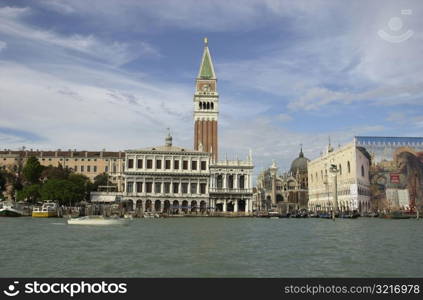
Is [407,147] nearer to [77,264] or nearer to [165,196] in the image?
[165,196]

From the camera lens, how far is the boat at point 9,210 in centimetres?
5678

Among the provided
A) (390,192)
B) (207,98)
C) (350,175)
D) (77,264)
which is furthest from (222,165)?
(77,264)

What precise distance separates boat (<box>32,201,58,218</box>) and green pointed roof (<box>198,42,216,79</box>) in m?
39.3

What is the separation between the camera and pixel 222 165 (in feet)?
239

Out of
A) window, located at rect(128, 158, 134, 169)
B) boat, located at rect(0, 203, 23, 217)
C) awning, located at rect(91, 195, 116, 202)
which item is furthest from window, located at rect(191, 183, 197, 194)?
boat, located at rect(0, 203, 23, 217)

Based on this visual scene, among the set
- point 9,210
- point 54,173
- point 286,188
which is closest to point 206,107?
point 54,173

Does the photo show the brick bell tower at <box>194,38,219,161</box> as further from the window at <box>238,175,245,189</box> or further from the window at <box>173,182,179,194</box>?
the window at <box>173,182,179,194</box>

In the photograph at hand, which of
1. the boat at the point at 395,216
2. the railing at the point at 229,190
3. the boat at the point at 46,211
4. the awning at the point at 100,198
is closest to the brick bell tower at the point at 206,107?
the railing at the point at 229,190

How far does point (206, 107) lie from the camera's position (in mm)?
83000

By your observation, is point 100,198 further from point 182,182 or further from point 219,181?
point 219,181

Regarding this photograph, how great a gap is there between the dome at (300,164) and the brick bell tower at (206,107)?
1902 inches

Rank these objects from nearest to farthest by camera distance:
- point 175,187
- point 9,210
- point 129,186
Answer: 1. point 9,210
2. point 129,186
3. point 175,187

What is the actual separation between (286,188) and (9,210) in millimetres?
79508

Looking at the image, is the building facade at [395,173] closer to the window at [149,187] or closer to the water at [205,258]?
the window at [149,187]
